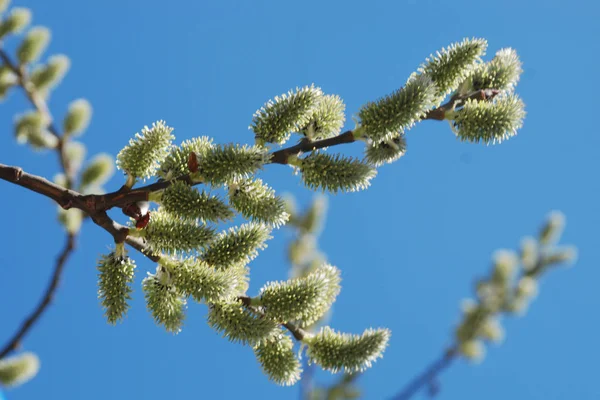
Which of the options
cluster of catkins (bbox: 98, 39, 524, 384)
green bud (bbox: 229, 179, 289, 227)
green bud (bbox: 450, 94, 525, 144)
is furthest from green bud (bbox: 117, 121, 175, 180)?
green bud (bbox: 450, 94, 525, 144)

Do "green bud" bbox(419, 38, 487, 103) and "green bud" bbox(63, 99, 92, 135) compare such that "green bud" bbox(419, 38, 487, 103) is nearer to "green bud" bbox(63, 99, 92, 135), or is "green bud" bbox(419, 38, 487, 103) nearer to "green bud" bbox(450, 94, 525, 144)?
"green bud" bbox(450, 94, 525, 144)

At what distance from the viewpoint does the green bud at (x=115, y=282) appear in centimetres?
175

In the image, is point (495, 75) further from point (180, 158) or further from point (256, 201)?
point (180, 158)

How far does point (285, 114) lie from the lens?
1.75 meters

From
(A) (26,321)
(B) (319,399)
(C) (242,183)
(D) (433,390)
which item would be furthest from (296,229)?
(C) (242,183)

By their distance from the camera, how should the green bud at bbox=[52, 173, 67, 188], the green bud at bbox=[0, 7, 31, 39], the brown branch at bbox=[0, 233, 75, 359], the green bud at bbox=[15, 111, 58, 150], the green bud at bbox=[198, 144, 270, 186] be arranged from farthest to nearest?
1. the green bud at bbox=[0, 7, 31, 39]
2. the green bud at bbox=[15, 111, 58, 150]
3. the green bud at bbox=[52, 173, 67, 188]
4. the brown branch at bbox=[0, 233, 75, 359]
5. the green bud at bbox=[198, 144, 270, 186]

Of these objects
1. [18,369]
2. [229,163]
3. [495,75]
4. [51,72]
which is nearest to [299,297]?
[229,163]

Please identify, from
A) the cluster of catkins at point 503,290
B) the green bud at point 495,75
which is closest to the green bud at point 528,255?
the cluster of catkins at point 503,290

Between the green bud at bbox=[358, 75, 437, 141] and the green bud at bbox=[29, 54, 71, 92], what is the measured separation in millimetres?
2890

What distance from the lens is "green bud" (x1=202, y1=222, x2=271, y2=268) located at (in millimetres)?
1767

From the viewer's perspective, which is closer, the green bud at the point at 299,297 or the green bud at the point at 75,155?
the green bud at the point at 299,297

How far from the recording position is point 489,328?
3.95 meters

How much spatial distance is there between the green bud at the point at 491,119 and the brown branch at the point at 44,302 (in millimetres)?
1902

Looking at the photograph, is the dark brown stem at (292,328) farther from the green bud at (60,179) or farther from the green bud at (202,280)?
the green bud at (60,179)
